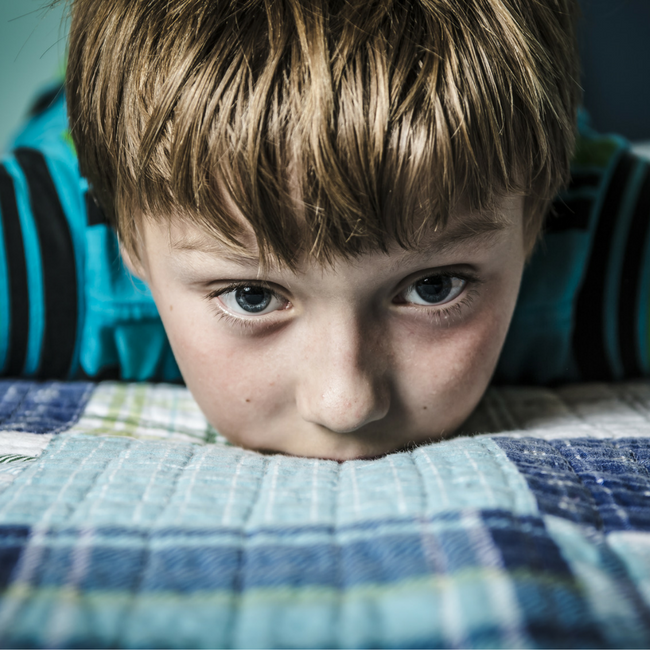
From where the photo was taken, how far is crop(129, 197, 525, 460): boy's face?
493 mm

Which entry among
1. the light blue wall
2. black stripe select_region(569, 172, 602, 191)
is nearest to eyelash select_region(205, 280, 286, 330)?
black stripe select_region(569, 172, 602, 191)

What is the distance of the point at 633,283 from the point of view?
0.81 m

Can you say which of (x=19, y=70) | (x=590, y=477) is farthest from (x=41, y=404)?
(x=19, y=70)

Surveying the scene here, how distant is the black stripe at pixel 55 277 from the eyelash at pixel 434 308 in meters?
0.32

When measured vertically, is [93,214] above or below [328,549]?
above

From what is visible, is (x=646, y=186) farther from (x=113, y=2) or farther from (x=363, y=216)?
(x=113, y=2)

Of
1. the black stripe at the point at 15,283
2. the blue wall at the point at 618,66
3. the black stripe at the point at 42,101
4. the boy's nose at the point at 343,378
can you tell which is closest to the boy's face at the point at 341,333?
the boy's nose at the point at 343,378

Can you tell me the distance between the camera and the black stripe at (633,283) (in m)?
0.80

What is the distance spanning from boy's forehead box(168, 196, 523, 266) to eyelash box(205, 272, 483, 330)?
39 millimetres

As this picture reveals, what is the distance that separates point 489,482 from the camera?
38 cm

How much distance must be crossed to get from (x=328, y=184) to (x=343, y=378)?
15 cm

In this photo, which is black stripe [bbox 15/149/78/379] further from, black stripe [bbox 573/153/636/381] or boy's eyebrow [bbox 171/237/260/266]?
black stripe [bbox 573/153/636/381]

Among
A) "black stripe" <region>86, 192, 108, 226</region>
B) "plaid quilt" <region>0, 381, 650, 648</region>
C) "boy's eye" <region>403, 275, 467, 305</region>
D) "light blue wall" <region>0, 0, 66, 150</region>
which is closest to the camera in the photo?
"plaid quilt" <region>0, 381, 650, 648</region>

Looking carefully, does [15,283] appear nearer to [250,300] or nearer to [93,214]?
[93,214]
